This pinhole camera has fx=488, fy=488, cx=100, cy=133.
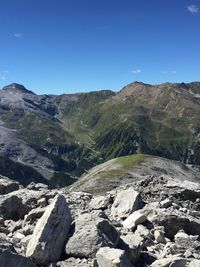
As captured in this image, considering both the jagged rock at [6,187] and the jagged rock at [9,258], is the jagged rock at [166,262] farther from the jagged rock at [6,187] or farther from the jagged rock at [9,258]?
the jagged rock at [6,187]

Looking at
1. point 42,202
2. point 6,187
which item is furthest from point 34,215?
point 6,187

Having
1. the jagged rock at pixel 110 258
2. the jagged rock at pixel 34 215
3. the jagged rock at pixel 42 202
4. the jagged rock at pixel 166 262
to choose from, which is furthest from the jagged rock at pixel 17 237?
the jagged rock at pixel 166 262

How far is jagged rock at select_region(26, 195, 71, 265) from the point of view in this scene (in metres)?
16.0

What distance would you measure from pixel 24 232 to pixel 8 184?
1051 cm

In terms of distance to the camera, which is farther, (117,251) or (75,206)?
(75,206)

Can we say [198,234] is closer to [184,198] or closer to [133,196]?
[133,196]

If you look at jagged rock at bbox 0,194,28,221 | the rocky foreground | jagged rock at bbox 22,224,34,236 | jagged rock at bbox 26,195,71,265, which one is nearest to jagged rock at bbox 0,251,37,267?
the rocky foreground

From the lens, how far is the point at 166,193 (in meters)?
31.1

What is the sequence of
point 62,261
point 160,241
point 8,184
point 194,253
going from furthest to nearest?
point 8,184
point 160,241
point 194,253
point 62,261

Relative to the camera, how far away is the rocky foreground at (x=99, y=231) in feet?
52.9

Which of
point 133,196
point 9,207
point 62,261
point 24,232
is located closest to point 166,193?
A: point 133,196

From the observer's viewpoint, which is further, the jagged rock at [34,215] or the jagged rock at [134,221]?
the jagged rock at [134,221]

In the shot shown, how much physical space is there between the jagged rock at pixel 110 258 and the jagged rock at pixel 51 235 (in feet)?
6.67

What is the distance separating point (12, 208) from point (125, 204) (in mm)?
6134
